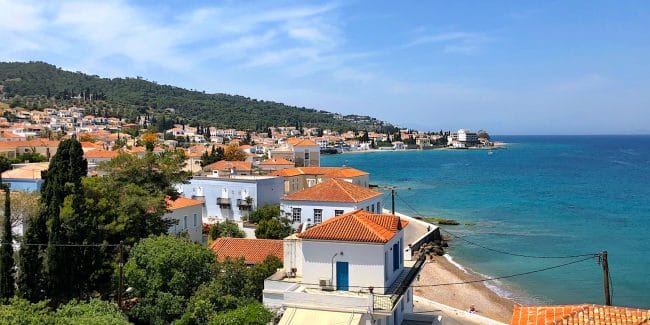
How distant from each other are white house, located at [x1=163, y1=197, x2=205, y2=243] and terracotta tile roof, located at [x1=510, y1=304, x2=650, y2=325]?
837 inches

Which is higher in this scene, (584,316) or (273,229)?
(584,316)

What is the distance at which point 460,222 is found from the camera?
57812 mm

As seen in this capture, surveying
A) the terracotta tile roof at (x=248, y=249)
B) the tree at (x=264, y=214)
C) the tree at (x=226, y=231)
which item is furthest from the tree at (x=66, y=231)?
the tree at (x=264, y=214)

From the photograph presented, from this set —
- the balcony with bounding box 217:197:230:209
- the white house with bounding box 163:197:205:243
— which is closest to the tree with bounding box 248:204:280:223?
the balcony with bounding box 217:197:230:209

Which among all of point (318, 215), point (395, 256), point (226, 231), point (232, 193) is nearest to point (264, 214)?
point (226, 231)

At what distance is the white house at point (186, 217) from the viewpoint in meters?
30.2

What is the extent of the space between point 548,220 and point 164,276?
49774mm

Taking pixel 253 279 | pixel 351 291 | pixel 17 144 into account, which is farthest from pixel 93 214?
Result: pixel 17 144

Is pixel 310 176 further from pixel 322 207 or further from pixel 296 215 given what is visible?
pixel 322 207

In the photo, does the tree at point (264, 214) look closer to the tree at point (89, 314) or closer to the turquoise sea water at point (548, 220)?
the turquoise sea water at point (548, 220)

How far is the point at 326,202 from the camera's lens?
32.8 metres

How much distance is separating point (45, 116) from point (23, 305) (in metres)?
141

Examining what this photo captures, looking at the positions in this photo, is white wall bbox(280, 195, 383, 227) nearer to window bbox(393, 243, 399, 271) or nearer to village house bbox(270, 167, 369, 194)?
window bbox(393, 243, 399, 271)

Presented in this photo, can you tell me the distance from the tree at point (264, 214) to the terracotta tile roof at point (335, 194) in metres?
2.29
